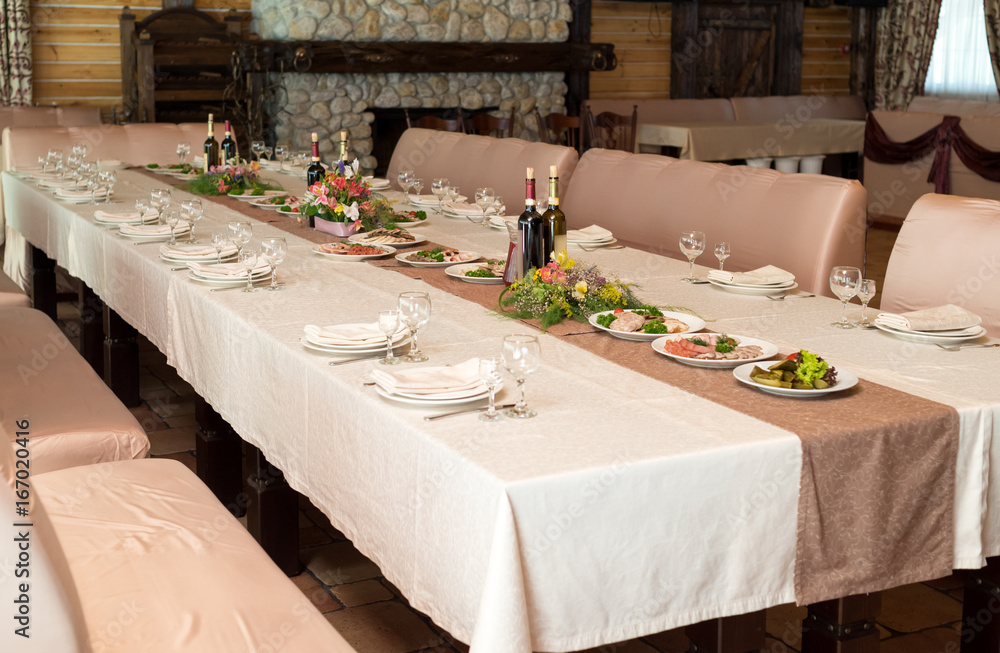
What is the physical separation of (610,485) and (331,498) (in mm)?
669

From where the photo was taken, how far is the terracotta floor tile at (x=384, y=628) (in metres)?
2.43

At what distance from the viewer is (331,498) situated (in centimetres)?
194

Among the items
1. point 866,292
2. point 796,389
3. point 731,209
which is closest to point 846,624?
point 796,389

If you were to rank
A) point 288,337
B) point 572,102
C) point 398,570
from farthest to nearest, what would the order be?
1. point 572,102
2. point 288,337
3. point 398,570

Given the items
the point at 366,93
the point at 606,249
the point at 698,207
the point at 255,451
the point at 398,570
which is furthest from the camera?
the point at 366,93

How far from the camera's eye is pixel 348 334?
2084 millimetres

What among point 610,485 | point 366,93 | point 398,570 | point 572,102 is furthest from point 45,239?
point 572,102

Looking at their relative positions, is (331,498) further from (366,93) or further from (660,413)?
(366,93)

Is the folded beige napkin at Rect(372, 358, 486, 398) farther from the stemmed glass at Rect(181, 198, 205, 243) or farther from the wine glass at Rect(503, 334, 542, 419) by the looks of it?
the stemmed glass at Rect(181, 198, 205, 243)

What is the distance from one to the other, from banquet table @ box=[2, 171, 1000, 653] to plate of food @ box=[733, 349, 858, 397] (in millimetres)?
34

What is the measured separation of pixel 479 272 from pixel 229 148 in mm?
2636

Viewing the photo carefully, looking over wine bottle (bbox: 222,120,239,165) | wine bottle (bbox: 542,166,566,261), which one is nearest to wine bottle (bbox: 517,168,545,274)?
wine bottle (bbox: 542,166,566,261)

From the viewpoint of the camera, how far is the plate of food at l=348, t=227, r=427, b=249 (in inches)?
129

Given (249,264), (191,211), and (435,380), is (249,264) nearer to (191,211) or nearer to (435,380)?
(191,211)
